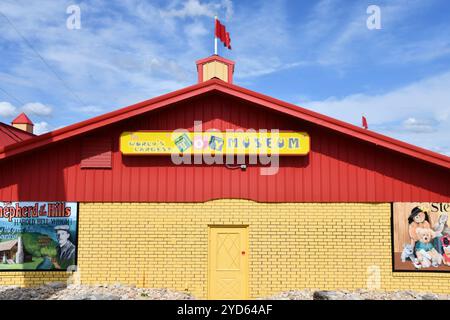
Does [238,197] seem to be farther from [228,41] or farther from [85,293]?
[228,41]

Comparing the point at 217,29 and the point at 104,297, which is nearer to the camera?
the point at 104,297

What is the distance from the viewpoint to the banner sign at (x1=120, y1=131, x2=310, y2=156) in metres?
11.5

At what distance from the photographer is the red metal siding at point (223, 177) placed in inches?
454

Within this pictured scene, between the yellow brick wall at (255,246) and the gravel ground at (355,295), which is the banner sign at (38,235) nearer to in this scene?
the yellow brick wall at (255,246)

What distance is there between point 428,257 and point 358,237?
2.02 meters

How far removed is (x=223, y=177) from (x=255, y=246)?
2.18m

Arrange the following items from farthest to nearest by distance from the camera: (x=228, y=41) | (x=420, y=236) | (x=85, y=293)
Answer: (x=228, y=41) → (x=420, y=236) → (x=85, y=293)

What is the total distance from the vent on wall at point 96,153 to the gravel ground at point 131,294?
342 centimetres

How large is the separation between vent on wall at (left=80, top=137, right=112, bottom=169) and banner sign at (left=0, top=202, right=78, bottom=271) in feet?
4.17

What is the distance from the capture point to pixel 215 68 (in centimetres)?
1633

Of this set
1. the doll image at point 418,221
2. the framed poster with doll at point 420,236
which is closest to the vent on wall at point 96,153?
the framed poster with doll at point 420,236

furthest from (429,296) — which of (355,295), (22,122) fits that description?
(22,122)

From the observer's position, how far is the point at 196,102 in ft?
39.2

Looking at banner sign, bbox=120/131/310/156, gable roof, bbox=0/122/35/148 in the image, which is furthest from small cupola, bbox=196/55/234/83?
gable roof, bbox=0/122/35/148
